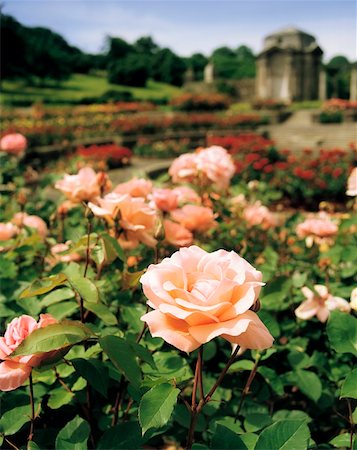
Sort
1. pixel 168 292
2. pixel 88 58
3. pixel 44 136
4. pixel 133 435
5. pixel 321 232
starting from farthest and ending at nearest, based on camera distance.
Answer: pixel 88 58 → pixel 44 136 → pixel 321 232 → pixel 133 435 → pixel 168 292

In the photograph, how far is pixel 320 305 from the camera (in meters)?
1.33

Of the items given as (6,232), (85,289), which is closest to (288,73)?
(6,232)

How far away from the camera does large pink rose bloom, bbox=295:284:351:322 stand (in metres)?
Answer: 1.30

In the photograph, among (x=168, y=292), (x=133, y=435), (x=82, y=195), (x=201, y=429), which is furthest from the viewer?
(x=82, y=195)

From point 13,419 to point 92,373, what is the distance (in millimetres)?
193

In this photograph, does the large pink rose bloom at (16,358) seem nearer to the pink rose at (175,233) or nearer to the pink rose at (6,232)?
the pink rose at (175,233)

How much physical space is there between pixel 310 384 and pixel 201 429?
0.30m

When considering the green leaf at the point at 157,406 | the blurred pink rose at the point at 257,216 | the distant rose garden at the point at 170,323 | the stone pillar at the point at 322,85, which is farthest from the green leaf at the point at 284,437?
the stone pillar at the point at 322,85

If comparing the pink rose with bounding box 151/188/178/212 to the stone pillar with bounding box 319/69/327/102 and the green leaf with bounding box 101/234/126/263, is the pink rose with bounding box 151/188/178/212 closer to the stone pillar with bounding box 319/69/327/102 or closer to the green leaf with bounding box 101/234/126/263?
the green leaf with bounding box 101/234/126/263

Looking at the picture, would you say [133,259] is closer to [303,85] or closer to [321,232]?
Result: [321,232]

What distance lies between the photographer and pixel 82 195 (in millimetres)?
1337

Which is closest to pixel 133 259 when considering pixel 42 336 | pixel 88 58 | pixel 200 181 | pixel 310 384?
pixel 200 181

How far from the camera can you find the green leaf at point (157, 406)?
2.31 feet

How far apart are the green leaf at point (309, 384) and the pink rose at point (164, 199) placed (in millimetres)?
511
